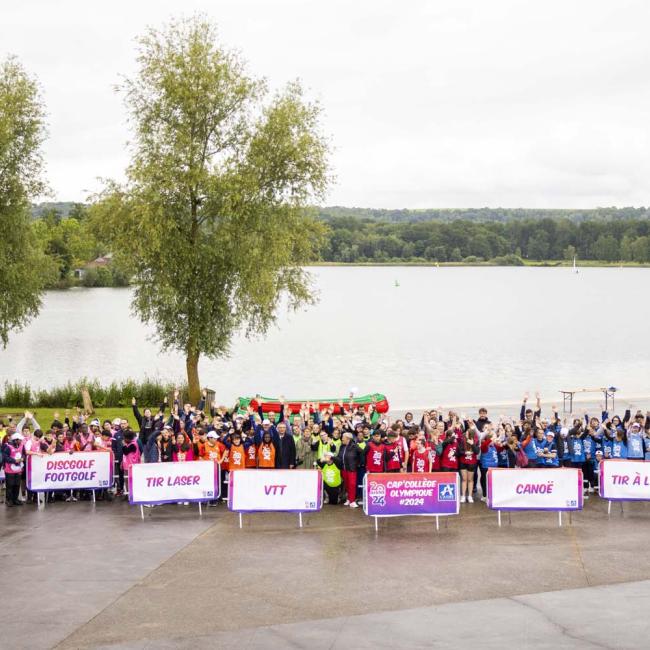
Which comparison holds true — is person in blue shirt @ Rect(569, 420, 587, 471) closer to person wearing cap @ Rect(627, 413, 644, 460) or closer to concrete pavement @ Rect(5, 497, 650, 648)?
person wearing cap @ Rect(627, 413, 644, 460)

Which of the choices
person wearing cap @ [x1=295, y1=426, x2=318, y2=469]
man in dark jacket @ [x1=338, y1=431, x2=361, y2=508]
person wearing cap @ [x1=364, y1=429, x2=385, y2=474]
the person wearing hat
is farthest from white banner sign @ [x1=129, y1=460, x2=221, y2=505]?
person wearing cap @ [x1=364, y1=429, x2=385, y2=474]

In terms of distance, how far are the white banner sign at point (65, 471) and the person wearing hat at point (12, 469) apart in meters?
0.22

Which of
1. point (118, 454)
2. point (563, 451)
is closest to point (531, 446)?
point (563, 451)

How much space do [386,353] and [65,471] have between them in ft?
196

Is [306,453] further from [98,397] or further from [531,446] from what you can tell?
[98,397]

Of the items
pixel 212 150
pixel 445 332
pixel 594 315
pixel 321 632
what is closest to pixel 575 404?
pixel 212 150

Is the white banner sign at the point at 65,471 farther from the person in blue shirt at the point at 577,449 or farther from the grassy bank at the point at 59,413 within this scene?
the grassy bank at the point at 59,413

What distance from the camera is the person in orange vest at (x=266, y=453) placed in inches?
754

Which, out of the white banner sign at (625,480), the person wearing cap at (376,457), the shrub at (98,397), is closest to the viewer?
the white banner sign at (625,480)

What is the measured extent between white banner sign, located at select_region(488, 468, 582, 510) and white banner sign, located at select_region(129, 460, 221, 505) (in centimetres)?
557

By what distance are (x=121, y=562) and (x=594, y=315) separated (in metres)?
117

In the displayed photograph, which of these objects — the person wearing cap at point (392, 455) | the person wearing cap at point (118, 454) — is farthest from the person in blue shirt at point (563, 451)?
the person wearing cap at point (118, 454)

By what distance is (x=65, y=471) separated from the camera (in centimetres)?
1909

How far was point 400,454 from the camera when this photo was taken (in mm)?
18875
